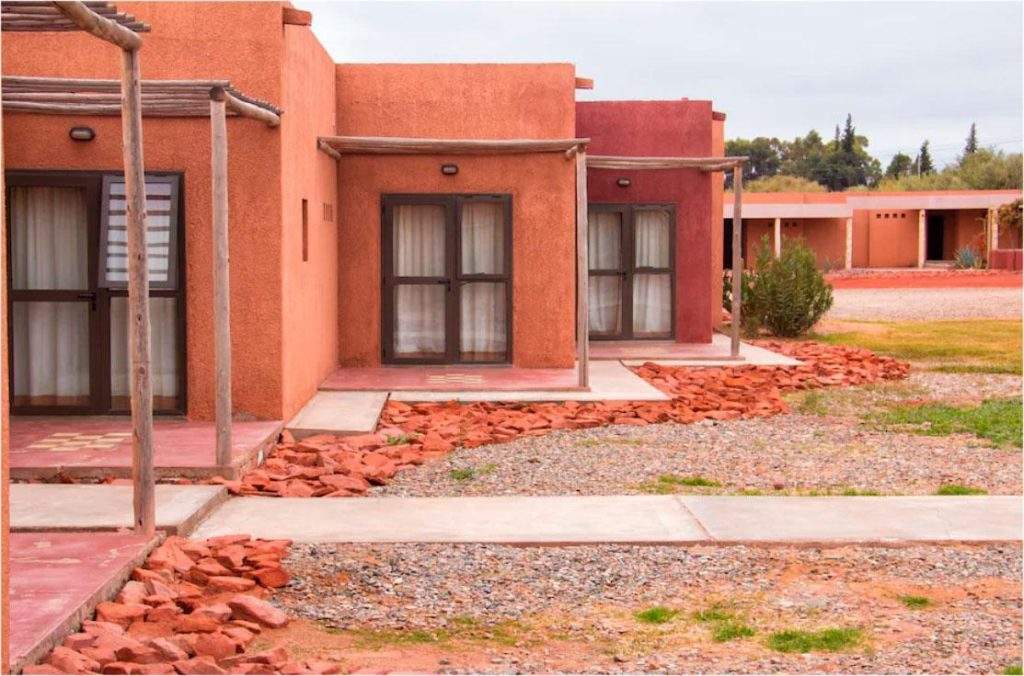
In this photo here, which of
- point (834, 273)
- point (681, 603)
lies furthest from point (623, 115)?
point (834, 273)

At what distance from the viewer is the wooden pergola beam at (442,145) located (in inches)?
547

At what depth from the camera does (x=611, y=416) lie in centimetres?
1266

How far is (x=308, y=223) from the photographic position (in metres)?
13.1

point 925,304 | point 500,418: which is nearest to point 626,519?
point 500,418

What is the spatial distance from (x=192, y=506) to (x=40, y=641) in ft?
9.20

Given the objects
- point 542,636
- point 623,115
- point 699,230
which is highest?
point 623,115

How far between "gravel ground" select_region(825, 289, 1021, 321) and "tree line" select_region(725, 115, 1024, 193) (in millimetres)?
30195

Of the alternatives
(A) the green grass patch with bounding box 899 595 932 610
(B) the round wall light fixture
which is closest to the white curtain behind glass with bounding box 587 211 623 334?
(B) the round wall light fixture

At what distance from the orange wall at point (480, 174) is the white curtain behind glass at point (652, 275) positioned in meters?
3.22

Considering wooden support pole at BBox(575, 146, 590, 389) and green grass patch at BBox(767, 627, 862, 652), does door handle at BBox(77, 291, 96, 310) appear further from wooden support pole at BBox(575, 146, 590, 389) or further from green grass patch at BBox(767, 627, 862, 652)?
green grass patch at BBox(767, 627, 862, 652)

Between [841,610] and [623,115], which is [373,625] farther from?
[623,115]

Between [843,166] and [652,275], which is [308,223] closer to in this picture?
[652,275]

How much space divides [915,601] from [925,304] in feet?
81.5

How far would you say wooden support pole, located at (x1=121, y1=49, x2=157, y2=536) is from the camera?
24.2 ft
